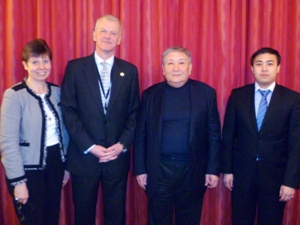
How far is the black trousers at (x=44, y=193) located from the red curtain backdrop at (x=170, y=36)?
639 millimetres

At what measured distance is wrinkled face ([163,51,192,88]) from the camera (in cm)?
220

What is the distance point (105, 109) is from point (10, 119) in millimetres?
587

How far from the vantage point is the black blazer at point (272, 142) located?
2.18 metres

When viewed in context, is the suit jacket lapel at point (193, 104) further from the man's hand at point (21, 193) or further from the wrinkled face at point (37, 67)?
the man's hand at point (21, 193)

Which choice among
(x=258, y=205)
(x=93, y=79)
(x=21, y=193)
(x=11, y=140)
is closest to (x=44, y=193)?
(x=21, y=193)

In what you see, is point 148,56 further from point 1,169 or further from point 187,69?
point 1,169

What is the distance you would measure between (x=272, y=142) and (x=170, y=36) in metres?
1.22

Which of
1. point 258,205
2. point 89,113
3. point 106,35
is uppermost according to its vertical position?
point 106,35

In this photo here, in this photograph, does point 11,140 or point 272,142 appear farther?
point 272,142

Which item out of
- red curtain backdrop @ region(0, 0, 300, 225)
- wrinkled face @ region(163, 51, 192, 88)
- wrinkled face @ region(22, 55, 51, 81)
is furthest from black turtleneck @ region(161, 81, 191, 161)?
wrinkled face @ region(22, 55, 51, 81)

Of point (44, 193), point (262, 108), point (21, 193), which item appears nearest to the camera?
point (21, 193)

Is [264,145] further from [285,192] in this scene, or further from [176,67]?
[176,67]

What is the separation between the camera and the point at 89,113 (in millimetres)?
2166

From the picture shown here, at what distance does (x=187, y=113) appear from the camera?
2.21 m
